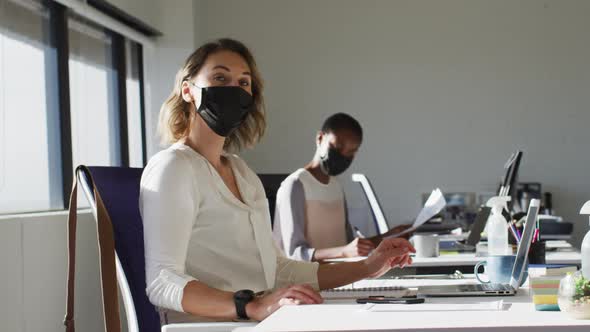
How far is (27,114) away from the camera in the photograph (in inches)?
167

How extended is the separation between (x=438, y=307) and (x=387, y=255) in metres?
0.62

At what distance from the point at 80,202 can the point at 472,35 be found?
12.7 feet

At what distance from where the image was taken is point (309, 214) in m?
4.40

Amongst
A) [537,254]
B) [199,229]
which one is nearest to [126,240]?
[199,229]

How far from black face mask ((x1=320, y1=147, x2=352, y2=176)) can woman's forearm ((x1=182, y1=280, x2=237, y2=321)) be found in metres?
2.43

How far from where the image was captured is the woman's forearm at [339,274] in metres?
2.66

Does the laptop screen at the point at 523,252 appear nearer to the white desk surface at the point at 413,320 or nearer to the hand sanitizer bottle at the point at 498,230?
the white desk surface at the point at 413,320

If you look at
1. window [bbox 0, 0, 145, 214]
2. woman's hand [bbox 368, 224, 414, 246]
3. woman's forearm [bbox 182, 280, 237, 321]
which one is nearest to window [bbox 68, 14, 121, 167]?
window [bbox 0, 0, 145, 214]

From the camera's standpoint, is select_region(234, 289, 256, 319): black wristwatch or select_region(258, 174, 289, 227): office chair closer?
select_region(234, 289, 256, 319): black wristwatch

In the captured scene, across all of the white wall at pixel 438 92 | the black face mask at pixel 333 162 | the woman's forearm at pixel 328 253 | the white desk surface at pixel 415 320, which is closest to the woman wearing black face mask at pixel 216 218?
the white desk surface at pixel 415 320

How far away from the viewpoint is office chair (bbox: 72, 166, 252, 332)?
2.27 metres

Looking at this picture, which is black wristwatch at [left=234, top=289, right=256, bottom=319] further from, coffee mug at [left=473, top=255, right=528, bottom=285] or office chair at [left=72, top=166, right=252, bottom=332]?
coffee mug at [left=473, top=255, right=528, bottom=285]

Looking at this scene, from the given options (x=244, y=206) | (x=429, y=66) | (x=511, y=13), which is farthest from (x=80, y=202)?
(x=511, y=13)

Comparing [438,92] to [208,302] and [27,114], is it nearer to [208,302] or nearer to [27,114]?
[27,114]
